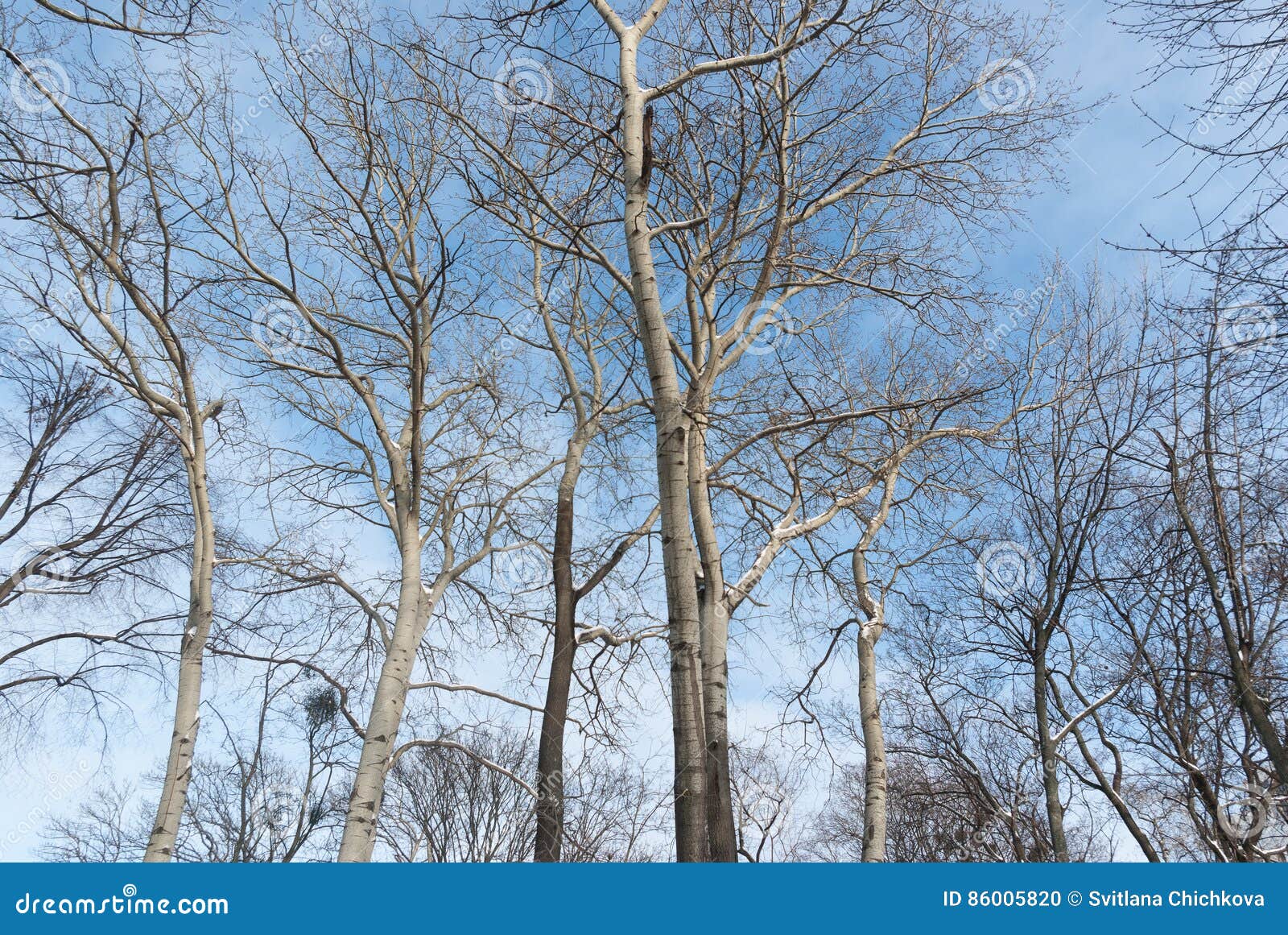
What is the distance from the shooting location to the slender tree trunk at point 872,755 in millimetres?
8633

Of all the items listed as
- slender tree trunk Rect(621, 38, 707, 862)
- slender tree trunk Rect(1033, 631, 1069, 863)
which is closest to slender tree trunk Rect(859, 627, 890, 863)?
slender tree trunk Rect(1033, 631, 1069, 863)

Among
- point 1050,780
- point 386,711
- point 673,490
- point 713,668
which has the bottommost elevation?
point 1050,780

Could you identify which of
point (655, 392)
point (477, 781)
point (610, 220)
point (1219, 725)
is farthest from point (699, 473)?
point (477, 781)

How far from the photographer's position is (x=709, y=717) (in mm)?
5750

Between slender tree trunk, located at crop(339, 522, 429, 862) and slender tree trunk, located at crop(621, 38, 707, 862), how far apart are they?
14.9 feet

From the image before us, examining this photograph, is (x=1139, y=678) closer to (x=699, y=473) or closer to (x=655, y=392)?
(x=699, y=473)

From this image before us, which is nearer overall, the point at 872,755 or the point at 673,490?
the point at 673,490

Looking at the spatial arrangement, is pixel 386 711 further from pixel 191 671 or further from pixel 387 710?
pixel 191 671

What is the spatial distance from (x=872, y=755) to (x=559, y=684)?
3.42m

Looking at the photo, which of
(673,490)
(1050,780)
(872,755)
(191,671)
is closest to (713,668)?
(673,490)

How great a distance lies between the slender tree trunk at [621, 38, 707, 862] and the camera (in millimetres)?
4789

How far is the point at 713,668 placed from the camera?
600 centimetres

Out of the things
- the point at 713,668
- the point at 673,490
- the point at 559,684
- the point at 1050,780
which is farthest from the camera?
the point at 559,684

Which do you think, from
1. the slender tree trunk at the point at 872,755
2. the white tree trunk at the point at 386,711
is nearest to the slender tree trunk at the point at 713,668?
the slender tree trunk at the point at 872,755
